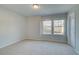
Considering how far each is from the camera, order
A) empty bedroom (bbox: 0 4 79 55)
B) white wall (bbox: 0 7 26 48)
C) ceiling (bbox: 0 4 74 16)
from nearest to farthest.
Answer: ceiling (bbox: 0 4 74 16)
white wall (bbox: 0 7 26 48)
empty bedroom (bbox: 0 4 79 55)

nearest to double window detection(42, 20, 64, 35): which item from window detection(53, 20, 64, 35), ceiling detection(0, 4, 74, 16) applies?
window detection(53, 20, 64, 35)

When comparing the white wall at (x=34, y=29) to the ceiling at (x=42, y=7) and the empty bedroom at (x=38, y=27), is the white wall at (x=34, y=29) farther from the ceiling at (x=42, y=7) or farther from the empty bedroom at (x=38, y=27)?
the ceiling at (x=42, y=7)

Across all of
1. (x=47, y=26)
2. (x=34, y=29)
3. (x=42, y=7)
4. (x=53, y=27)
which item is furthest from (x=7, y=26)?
(x=53, y=27)

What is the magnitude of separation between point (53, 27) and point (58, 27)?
0.39m

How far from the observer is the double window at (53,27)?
26.9ft

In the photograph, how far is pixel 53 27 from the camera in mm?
8508

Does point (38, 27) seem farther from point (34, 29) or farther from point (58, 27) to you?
point (58, 27)

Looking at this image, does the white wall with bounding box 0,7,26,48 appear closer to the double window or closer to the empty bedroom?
the empty bedroom

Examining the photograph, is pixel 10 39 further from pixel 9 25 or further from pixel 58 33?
pixel 58 33

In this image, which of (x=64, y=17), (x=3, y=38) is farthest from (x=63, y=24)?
(x=3, y=38)

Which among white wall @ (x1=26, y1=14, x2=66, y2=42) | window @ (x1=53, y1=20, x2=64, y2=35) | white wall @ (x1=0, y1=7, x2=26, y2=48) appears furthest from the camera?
white wall @ (x1=26, y1=14, x2=66, y2=42)

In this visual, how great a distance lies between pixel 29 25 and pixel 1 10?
387 centimetres

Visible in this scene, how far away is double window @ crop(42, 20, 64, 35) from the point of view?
8.19 m

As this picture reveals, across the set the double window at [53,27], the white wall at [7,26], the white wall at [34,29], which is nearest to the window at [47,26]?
the double window at [53,27]
